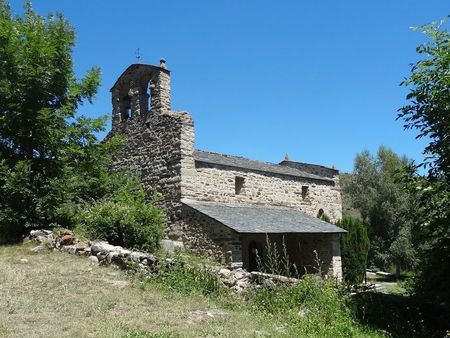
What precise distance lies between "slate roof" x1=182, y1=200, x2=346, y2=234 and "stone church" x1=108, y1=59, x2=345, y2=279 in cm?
4

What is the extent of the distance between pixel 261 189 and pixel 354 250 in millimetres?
5525

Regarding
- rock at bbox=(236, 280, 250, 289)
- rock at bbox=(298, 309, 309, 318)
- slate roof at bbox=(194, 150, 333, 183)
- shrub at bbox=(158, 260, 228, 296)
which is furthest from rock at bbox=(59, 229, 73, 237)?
rock at bbox=(298, 309, 309, 318)

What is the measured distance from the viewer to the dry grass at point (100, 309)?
6.62m

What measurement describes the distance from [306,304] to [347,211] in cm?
3041

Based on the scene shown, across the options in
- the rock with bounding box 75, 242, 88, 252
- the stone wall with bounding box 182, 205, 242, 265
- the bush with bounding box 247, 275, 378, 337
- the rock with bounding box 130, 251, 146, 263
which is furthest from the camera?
the stone wall with bounding box 182, 205, 242, 265

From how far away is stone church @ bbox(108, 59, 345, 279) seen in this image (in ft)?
49.4

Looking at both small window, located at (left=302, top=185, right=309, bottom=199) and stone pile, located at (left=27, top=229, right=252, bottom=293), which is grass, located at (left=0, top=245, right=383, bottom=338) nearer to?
stone pile, located at (left=27, top=229, right=252, bottom=293)

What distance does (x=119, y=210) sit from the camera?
44.0 ft

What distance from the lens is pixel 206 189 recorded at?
1688 cm

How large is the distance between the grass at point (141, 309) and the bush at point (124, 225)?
2.57 m

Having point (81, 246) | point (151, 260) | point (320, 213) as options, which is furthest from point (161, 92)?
point (320, 213)

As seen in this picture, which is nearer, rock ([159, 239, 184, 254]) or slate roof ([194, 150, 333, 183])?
rock ([159, 239, 184, 254])

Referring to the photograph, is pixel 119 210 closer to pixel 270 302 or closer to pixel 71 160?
pixel 71 160

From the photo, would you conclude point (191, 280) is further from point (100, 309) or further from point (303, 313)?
point (303, 313)
